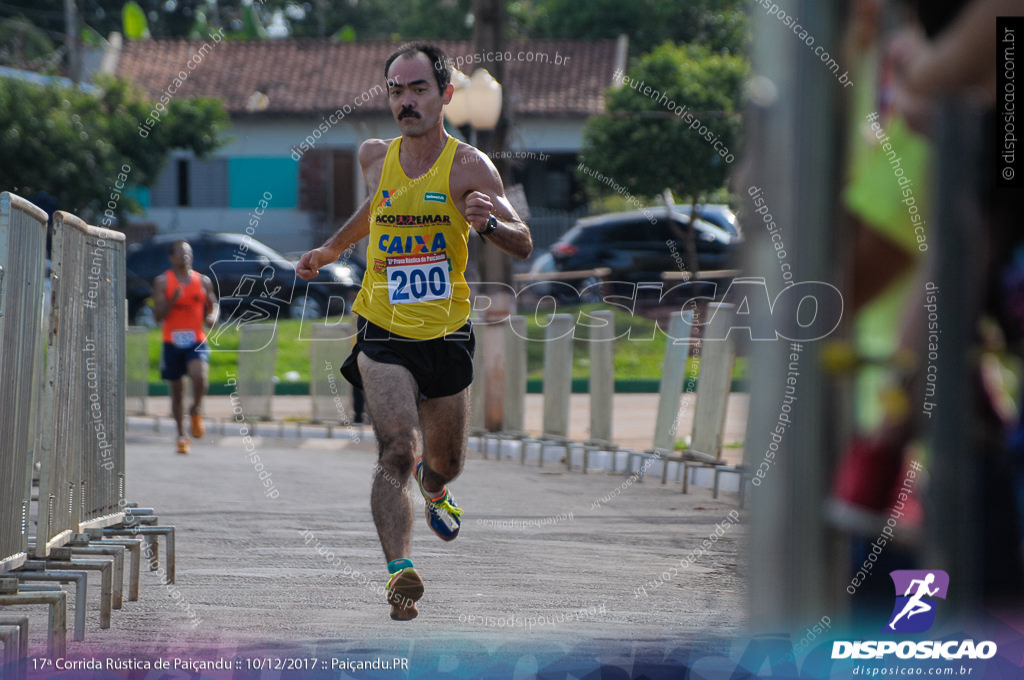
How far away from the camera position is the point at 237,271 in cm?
2767

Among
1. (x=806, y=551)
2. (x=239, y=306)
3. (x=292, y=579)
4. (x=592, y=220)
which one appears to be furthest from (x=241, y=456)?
(x=592, y=220)

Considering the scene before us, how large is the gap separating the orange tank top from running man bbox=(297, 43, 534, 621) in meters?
7.77

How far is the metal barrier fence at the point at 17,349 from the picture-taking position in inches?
178

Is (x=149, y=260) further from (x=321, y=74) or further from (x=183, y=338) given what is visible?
Answer: (x=183, y=338)

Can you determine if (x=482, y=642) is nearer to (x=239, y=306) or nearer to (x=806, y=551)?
(x=806, y=551)

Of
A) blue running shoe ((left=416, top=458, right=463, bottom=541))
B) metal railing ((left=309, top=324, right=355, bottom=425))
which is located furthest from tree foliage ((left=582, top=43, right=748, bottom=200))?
blue running shoe ((left=416, top=458, right=463, bottom=541))

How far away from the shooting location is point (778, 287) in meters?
1.79

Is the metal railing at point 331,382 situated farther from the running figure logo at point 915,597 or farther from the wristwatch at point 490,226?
the running figure logo at point 915,597

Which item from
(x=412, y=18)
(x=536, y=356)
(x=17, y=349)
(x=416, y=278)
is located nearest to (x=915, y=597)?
(x=17, y=349)

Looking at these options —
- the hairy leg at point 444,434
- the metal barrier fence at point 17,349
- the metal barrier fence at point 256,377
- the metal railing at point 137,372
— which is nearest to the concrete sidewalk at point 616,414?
the metal railing at point 137,372

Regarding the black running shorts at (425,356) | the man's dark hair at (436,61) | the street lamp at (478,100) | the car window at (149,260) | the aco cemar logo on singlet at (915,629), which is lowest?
the aco cemar logo on singlet at (915,629)

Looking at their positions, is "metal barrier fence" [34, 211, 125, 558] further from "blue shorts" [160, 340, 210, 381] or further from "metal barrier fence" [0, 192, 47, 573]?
"blue shorts" [160, 340, 210, 381]

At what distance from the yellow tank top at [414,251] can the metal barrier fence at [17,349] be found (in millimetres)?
1186

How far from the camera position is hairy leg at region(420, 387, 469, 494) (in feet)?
19.4
